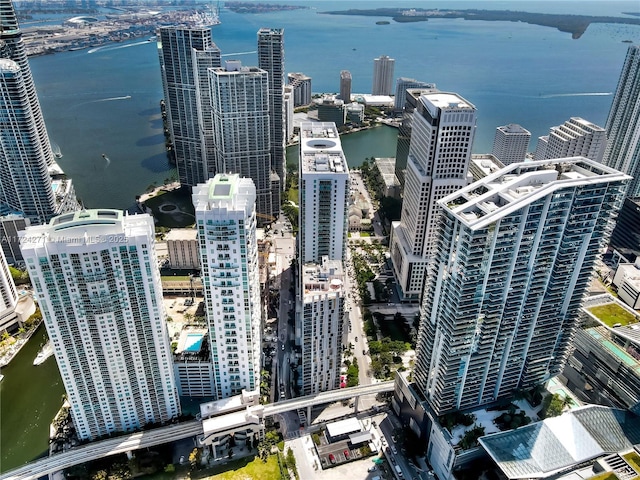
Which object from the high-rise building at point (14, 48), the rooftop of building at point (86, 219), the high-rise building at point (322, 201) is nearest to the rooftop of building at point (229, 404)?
the high-rise building at point (322, 201)

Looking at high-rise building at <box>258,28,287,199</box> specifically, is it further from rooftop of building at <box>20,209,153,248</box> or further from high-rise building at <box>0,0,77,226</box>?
rooftop of building at <box>20,209,153,248</box>

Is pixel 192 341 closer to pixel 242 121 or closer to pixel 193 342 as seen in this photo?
pixel 193 342

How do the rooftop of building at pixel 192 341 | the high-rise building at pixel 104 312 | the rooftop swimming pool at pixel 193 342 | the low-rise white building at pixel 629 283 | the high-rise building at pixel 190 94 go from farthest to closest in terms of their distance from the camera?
the high-rise building at pixel 190 94
the low-rise white building at pixel 629 283
the rooftop swimming pool at pixel 193 342
the rooftop of building at pixel 192 341
the high-rise building at pixel 104 312

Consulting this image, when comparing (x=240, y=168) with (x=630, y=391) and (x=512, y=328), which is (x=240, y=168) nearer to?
(x=512, y=328)

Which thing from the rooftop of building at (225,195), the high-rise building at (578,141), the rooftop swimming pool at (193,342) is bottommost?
the rooftop swimming pool at (193,342)

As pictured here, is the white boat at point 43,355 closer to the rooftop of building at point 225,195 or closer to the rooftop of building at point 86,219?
the rooftop of building at point 86,219
